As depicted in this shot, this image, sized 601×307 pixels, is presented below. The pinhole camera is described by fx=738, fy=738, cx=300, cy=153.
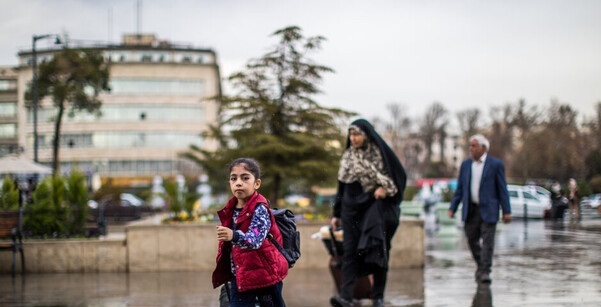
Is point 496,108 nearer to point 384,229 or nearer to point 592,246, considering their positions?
point 592,246

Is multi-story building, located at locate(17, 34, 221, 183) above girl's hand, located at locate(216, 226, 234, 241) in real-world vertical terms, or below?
above

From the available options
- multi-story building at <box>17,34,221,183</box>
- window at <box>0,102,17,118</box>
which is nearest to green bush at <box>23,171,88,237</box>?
multi-story building at <box>17,34,221,183</box>

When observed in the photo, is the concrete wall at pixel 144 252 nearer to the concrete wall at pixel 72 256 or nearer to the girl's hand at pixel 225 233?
the concrete wall at pixel 72 256

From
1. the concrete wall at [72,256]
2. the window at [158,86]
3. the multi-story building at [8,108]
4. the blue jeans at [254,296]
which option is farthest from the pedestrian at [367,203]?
the multi-story building at [8,108]

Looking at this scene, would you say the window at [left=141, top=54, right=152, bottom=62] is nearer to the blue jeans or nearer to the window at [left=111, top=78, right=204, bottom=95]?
the window at [left=111, top=78, right=204, bottom=95]

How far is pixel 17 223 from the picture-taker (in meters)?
12.1

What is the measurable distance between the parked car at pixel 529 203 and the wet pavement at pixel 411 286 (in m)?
20.9

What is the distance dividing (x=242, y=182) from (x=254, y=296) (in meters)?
0.77

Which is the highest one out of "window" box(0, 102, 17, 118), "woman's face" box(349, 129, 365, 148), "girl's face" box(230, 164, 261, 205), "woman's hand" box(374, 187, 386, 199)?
"window" box(0, 102, 17, 118)

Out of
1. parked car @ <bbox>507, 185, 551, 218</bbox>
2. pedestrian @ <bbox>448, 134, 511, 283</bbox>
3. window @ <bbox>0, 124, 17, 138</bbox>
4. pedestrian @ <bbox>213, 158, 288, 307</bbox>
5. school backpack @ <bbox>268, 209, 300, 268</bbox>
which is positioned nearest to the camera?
pedestrian @ <bbox>213, 158, 288, 307</bbox>

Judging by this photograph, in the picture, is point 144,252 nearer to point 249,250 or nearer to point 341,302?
point 341,302

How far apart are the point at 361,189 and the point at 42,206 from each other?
737cm

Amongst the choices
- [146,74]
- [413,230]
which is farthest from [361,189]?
[146,74]

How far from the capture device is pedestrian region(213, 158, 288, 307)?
15.5 feet
